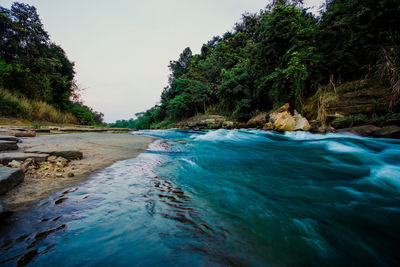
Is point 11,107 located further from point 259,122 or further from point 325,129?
point 325,129

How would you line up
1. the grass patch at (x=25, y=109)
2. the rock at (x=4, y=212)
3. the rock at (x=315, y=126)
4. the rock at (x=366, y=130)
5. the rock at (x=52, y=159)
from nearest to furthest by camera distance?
1. the rock at (x=4, y=212)
2. the rock at (x=52, y=159)
3. the rock at (x=366, y=130)
4. the rock at (x=315, y=126)
5. the grass patch at (x=25, y=109)

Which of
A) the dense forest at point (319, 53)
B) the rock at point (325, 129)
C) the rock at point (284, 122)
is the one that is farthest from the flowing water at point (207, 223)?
the dense forest at point (319, 53)

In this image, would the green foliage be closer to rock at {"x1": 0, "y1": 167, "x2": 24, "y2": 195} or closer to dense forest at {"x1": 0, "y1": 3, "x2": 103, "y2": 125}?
dense forest at {"x1": 0, "y1": 3, "x2": 103, "y2": 125}

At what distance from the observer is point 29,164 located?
1895mm

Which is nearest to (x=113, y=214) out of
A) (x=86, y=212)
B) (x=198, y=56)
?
(x=86, y=212)

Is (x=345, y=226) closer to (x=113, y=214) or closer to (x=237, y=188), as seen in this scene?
(x=237, y=188)

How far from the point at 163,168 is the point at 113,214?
1355mm

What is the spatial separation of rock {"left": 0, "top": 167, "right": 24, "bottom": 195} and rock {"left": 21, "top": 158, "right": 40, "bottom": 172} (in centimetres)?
44

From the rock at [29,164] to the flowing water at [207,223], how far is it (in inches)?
29.3

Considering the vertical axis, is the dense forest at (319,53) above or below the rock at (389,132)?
above

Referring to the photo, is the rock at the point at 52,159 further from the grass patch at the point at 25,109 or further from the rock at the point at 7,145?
the grass patch at the point at 25,109

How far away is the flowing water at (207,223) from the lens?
0.80 metres

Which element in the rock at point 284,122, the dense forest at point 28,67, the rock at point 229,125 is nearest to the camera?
the rock at point 284,122

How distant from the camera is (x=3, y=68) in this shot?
31.9 ft
